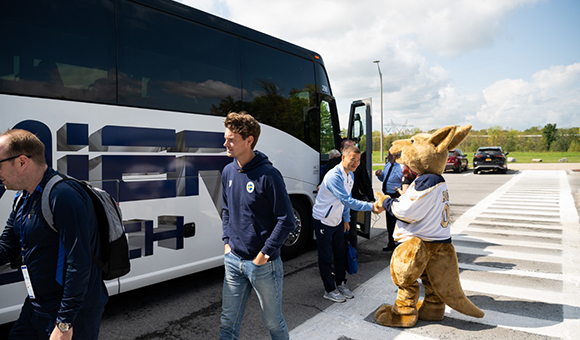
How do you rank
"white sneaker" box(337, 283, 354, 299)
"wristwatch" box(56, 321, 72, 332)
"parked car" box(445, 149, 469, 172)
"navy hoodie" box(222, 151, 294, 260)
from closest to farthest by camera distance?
"wristwatch" box(56, 321, 72, 332) < "navy hoodie" box(222, 151, 294, 260) < "white sneaker" box(337, 283, 354, 299) < "parked car" box(445, 149, 469, 172)

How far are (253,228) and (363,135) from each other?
4439mm

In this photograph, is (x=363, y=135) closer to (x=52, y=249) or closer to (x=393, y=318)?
(x=393, y=318)

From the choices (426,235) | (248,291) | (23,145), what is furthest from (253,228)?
(426,235)

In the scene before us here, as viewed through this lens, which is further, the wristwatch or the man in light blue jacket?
the man in light blue jacket

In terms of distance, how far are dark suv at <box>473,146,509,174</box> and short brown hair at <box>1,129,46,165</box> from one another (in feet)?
86.1

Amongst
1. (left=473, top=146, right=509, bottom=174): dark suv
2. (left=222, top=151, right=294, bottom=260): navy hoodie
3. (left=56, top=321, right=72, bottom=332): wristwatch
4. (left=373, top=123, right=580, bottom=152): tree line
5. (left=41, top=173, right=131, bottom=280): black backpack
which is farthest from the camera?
(left=373, top=123, right=580, bottom=152): tree line

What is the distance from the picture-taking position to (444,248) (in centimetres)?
369

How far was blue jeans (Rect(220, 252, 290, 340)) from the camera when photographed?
248 centimetres

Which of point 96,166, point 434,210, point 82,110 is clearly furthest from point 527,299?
point 82,110

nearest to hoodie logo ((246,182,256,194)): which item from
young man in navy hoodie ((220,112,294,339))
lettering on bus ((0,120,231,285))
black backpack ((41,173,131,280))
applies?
young man in navy hoodie ((220,112,294,339))

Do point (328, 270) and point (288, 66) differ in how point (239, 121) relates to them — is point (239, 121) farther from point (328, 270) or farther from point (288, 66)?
point (288, 66)

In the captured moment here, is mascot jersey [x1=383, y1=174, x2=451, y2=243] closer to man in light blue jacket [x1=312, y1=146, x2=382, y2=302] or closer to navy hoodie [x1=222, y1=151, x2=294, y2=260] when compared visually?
man in light blue jacket [x1=312, y1=146, x2=382, y2=302]

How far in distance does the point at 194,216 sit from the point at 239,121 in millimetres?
2305

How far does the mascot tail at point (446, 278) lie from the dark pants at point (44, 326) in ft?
9.70
